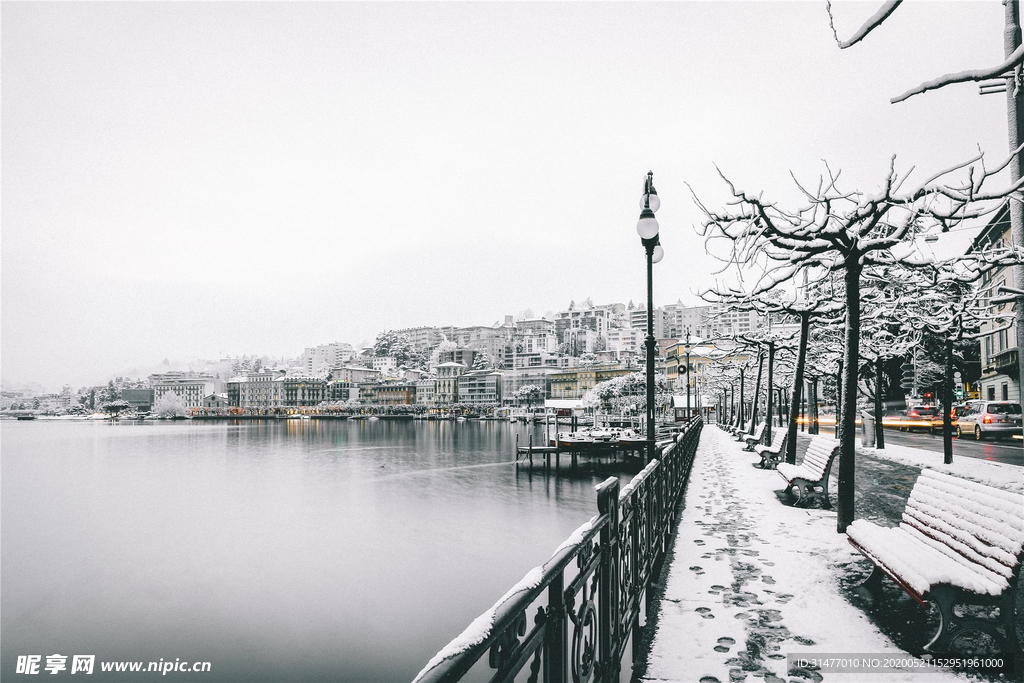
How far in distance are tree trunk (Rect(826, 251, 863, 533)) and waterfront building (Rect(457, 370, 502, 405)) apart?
161 meters

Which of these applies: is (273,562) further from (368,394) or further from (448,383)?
(368,394)

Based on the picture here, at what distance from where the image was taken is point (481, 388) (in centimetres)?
17100

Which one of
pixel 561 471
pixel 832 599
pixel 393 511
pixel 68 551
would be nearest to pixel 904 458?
pixel 832 599

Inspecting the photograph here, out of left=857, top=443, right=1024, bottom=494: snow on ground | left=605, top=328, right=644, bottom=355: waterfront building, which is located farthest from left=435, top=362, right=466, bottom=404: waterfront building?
left=857, top=443, right=1024, bottom=494: snow on ground

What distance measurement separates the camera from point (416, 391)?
600ft

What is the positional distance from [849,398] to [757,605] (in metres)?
3.84

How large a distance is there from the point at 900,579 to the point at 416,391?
182 metres

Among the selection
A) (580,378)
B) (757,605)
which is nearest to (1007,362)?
(757,605)

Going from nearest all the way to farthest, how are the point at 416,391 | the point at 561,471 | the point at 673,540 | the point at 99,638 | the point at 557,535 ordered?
the point at 673,540 < the point at 99,638 < the point at 557,535 < the point at 561,471 < the point at 416,391

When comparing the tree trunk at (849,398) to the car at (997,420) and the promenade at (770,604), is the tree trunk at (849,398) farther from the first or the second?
the car at (997,420)

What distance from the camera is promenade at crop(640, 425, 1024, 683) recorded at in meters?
4.21

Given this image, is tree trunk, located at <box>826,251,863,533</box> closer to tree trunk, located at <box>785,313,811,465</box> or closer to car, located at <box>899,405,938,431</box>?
tree trunk, located at <box>785,313,811,465</box>

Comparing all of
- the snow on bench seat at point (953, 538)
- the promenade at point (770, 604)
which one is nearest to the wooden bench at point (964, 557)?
the snow on bench seat at point (953, 538)

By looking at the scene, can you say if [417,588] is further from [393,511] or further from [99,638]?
[393,511]
